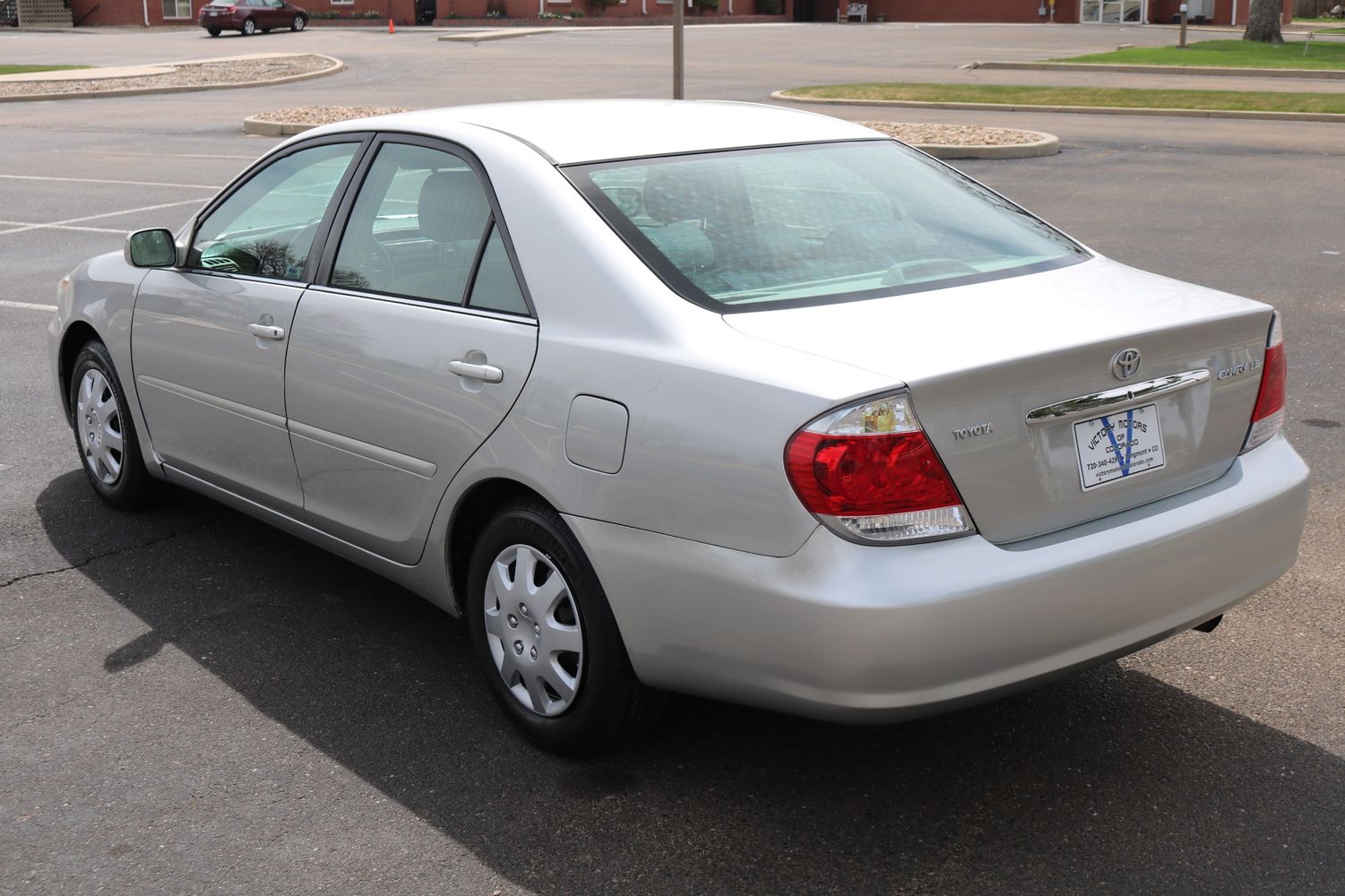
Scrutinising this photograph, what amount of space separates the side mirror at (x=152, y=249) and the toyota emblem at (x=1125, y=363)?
324cm

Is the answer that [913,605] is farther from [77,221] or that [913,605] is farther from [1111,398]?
[77,221]

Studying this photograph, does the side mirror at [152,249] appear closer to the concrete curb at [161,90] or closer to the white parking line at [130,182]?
the white parking line at [130,182]

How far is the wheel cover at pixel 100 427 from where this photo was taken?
5.48 meters

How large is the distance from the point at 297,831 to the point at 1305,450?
15.3 feet

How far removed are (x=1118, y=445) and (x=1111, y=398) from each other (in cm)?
13

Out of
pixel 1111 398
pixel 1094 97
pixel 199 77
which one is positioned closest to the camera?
pixel 1111 398

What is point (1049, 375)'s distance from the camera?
3123mm

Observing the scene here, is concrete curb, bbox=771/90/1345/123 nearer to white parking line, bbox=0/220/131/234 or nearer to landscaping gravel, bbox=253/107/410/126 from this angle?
landscaping gravel, bbox=253/107/410/126

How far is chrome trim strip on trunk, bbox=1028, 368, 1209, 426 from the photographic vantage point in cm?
313

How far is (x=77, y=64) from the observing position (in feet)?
126

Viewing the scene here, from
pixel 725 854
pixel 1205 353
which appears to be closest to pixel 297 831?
pixel 725 854

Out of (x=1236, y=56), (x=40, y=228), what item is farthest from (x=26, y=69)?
(x=1236, y=56)

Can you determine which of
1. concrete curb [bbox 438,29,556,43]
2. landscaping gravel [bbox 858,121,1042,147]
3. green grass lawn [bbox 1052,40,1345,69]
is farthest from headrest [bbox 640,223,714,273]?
concrete curb [bbox 438,29,556,43]

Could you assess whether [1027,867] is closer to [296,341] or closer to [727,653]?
[727,653]
